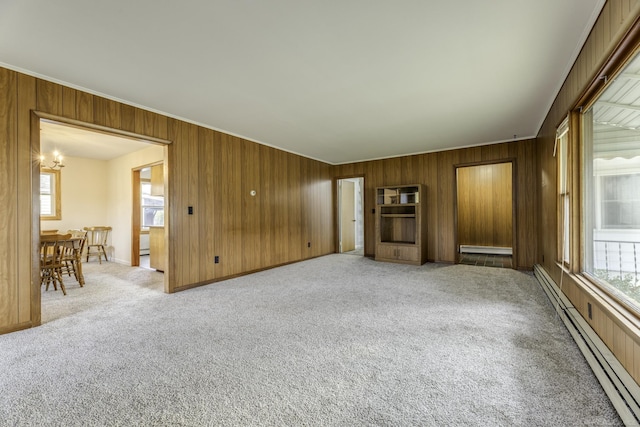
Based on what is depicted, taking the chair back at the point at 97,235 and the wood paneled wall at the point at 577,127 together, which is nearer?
the wood paneled wall at the point at 577,127

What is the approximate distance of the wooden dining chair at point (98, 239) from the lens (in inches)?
241

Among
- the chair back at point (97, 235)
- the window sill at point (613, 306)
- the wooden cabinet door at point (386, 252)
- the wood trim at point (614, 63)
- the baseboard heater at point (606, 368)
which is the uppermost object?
the wood trim at point (614, 63)

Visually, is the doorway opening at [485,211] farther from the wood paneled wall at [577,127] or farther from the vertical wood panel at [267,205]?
the vertical wood panel at [267,205]

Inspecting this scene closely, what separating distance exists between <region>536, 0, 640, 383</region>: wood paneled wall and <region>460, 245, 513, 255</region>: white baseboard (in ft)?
10.9

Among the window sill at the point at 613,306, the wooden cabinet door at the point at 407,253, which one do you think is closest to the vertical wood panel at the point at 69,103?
the window sill at the point at 613,306

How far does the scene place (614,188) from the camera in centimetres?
201

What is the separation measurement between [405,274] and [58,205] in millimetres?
7592

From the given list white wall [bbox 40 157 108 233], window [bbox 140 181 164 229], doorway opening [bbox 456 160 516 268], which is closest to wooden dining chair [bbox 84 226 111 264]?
white wall [bbox 40 157 108 233]

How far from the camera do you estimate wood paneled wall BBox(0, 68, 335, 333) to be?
2473 millimetres

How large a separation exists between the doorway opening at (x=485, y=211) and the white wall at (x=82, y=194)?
8653 mm

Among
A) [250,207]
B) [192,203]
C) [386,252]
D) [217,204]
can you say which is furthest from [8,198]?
[386,252]

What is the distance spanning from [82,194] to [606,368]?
29.0 feet

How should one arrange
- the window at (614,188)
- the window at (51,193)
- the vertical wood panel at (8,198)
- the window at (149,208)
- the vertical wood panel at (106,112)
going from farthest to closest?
the window at (149,208), the window at (51,193), the vertical wood panel at (106,112), the vertical wood panel at (8,198), the window at (614,188)

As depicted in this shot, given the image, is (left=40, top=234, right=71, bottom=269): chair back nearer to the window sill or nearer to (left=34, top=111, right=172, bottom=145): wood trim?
(left=34, top=111, right=172, bottom=145): wood trim
